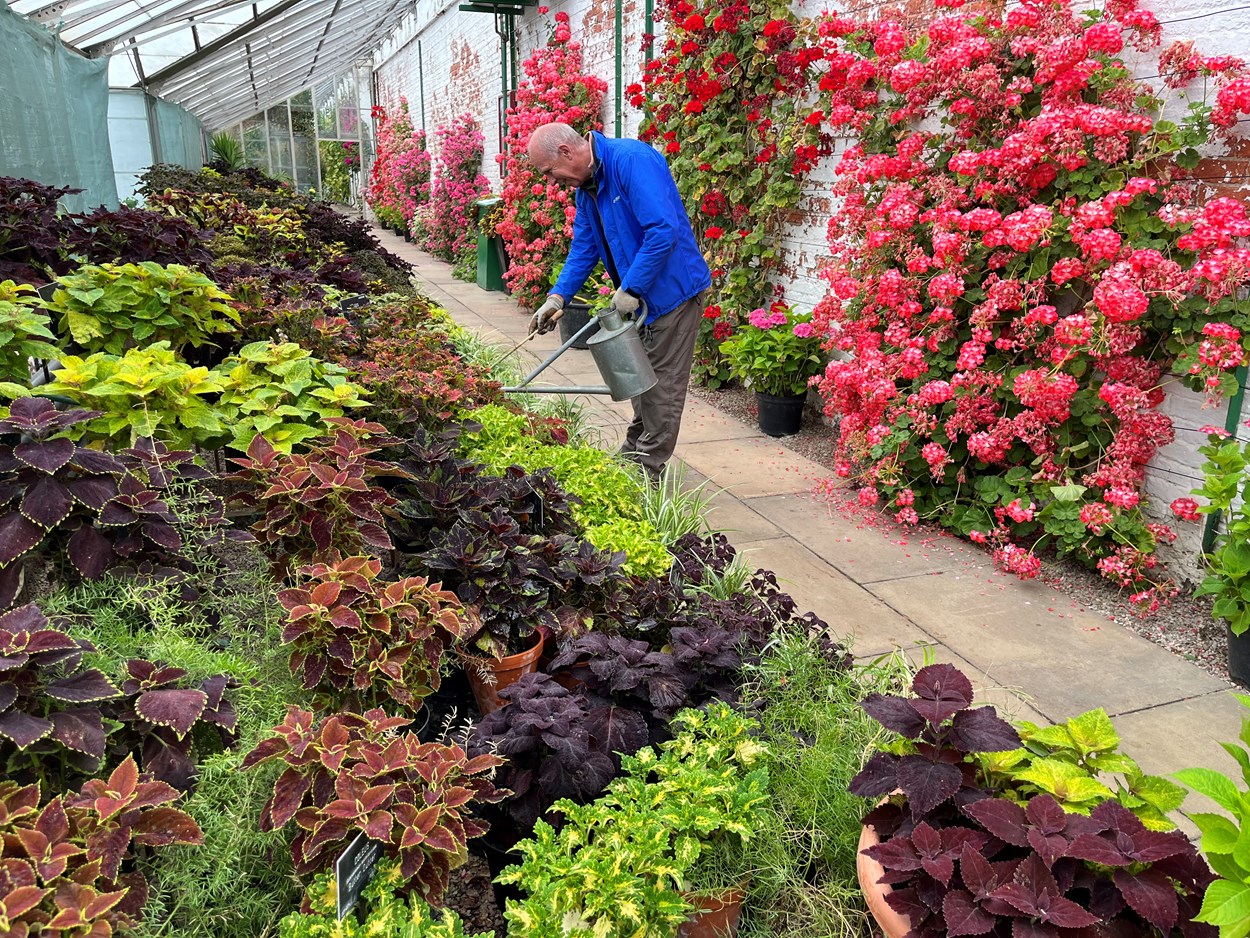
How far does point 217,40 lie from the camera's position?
11023 mm

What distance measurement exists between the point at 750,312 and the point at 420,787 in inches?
204

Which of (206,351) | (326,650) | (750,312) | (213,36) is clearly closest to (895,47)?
(750,312)

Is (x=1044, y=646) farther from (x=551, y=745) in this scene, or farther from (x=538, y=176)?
(x=538, y=176)

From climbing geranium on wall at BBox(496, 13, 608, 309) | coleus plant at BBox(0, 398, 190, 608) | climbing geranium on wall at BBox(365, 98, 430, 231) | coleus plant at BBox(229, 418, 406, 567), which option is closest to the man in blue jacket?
coleus plant at BBox(229, 418, 406, 567)

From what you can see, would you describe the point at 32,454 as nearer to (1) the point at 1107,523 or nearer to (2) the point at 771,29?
(1) the point at 1107,523

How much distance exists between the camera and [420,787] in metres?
1.52

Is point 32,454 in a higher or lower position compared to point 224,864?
higher

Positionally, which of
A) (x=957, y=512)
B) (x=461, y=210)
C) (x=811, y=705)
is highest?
(x=811, y=705)

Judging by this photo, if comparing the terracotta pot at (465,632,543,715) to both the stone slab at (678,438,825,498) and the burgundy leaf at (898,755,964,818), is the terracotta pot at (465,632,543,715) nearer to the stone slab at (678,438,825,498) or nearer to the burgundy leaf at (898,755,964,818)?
the burgundy leaf at (898,755,964,818)

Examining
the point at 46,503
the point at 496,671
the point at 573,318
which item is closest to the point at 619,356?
the point at 496,671

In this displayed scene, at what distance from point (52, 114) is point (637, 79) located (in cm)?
465

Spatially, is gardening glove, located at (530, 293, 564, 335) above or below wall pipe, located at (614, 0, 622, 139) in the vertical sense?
below

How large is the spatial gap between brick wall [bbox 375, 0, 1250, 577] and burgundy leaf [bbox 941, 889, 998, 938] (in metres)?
2.83

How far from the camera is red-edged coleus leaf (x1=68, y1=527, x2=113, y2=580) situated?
178cm
